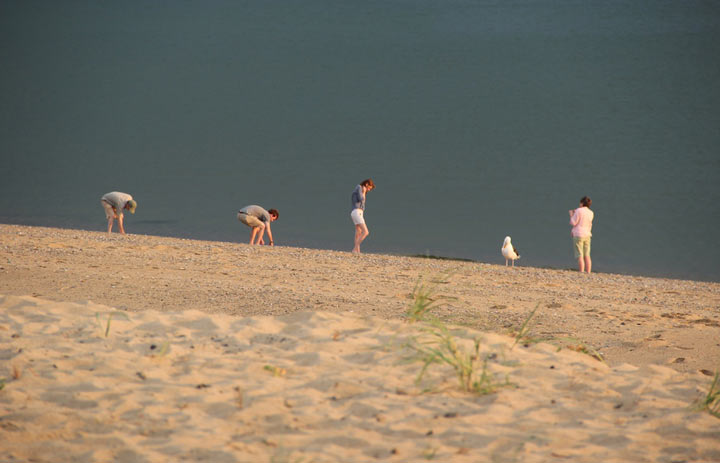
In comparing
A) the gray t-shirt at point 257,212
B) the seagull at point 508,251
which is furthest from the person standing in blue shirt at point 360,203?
the seagull at point 508,251

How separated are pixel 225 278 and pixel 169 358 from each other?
4672 mm

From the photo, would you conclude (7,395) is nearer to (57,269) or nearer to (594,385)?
(594,385)

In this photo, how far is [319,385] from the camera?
4152 millimetres

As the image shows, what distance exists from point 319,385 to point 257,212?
37.5ft

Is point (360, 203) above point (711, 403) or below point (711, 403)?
above

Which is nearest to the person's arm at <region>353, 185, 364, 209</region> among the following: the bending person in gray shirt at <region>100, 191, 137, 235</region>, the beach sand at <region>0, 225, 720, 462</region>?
the bending person in gray shirt at <region>100, 191, 137, 235</region>

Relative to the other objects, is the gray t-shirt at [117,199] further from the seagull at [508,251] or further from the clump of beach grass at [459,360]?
the clump of beach grass at [459,360]

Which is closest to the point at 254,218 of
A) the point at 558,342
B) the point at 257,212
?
the point at 257,212

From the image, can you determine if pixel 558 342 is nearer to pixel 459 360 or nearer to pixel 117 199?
pixel 459 360

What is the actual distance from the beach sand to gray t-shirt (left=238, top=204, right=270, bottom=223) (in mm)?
7301

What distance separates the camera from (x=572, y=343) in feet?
20.4

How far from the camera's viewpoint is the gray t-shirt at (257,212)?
1510cm

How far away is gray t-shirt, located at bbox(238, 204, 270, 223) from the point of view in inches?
595

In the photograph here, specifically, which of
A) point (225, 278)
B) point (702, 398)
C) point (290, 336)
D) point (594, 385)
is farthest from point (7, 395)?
point (225, 278)
